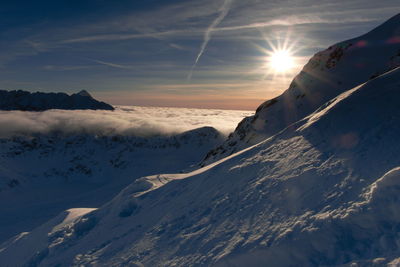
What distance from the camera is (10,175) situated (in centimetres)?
7325

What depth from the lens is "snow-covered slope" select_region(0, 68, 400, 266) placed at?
23.4 feet

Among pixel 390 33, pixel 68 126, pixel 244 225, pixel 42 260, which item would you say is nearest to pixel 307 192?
pixel 244 225

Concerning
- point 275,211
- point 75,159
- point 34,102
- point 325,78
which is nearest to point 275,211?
point 275,211

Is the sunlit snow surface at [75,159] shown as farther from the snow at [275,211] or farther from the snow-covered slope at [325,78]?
the snow at [275,211]

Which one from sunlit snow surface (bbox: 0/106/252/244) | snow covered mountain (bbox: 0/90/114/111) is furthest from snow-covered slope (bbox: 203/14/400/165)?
snow covered mountain (bbox: 0/90/114/111)

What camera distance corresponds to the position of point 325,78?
3241 cm

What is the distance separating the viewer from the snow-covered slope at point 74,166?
5972cm

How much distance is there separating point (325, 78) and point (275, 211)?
2752 centimetres

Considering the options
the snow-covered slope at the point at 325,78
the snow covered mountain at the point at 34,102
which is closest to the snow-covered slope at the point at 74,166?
the snow-covered slope at the point at 325,78

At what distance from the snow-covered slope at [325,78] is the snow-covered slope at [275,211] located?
15942mm

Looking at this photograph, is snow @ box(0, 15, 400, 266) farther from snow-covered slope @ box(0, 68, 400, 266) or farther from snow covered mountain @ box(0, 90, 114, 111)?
snow covered mountain @ box(0, 90, 114, 111)

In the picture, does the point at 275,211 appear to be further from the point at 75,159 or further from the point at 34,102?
the point at 34,102

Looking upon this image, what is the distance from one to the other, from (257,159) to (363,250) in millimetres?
6724

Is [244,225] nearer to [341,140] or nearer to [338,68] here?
[341,140]
